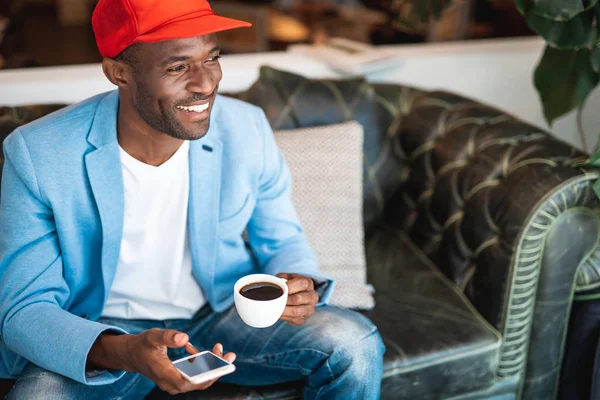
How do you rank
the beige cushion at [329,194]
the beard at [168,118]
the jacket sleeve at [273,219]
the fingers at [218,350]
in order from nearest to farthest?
1. the fingers at [218,350]
2. the beard at [168,118]
3. the jacket sleeve at [273,219]
4. the beige cushion at [329,194]

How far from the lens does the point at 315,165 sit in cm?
195

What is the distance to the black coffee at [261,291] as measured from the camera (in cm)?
125

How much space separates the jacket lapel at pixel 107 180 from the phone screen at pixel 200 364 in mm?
360

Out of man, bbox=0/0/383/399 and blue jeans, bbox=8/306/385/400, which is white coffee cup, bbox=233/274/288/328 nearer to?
man, bbox=0/0/383/399

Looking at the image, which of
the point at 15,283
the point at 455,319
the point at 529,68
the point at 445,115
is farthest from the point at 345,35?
the point at 15,283

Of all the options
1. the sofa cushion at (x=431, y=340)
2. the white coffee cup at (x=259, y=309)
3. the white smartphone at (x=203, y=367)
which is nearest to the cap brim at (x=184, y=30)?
the white coffee cup at (x=259, y=309)

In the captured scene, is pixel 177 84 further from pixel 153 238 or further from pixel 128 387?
pixel 128 387

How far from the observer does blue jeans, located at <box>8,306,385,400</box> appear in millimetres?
1427

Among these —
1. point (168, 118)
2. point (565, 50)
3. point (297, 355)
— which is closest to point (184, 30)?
point (168, 118)

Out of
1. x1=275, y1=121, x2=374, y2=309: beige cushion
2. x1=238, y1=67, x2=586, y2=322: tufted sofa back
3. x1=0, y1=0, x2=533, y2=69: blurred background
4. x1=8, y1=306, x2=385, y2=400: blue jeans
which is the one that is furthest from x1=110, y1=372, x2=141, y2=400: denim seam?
x1=0, y1=0, x2=533, y2=69: blurred background

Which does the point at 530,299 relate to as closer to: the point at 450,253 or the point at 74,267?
the point at 450,253

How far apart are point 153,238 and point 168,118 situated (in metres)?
0.30

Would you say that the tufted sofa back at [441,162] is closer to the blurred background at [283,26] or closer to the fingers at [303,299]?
the blurred background at [283,26]

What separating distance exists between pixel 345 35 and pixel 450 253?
4.34 meters
